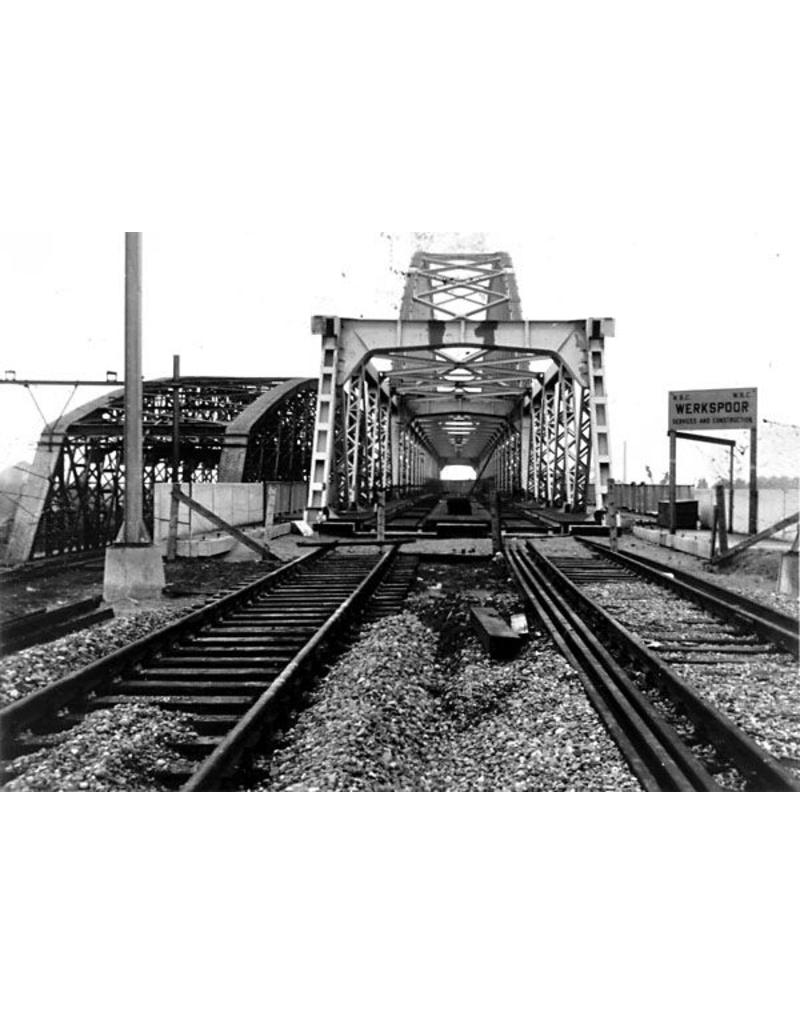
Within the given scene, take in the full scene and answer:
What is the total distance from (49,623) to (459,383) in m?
17.5

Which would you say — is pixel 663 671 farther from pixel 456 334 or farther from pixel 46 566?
pixel 456 334

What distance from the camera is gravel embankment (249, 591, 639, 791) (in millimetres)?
3164

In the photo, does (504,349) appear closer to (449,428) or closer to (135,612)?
(135,612)

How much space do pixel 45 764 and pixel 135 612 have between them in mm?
3709

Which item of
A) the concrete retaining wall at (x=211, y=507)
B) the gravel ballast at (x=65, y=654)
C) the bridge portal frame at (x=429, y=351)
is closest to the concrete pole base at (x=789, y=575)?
the gravel ballast at (x=65, y=654)

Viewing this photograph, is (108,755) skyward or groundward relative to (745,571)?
groundward

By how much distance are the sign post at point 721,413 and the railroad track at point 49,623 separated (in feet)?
20.4

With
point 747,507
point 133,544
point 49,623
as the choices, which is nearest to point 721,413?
point 747,507

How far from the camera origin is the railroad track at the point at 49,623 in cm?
554

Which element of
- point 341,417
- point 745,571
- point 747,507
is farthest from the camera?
point 341,417

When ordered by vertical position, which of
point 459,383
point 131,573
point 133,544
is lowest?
point 131,573

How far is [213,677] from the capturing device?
4801 millimetres

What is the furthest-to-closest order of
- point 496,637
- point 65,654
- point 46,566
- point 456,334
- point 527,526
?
point 527,526, point 456,334, point 46,566, point 496,637, point 65,654

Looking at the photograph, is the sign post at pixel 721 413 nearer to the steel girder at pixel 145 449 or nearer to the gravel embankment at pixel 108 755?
the gravel embankment at pixel 108 755
